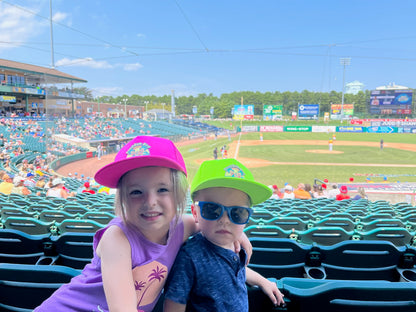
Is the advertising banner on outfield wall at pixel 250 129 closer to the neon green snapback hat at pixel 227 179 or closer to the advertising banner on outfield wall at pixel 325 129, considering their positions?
the advertising banner on outfield wall at pixel 325 129

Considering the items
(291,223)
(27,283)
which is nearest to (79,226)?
(27,283)

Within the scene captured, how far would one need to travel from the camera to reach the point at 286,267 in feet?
7.93

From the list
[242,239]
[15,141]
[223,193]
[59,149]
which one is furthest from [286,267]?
[15,141]

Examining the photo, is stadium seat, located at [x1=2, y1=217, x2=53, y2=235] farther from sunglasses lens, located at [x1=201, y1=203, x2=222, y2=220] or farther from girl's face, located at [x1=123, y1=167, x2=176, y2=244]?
sunglasses lens, located at [x1=201, y1=203, x2=222, y2=220]

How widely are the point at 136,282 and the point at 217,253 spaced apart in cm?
43

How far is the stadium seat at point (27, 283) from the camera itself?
152cm

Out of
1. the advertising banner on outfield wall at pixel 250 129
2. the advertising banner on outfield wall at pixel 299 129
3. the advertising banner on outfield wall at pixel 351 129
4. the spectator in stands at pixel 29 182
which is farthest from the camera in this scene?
the advertising banner on outfield wall at pixel 250 129

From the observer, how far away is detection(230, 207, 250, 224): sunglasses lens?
143 cm

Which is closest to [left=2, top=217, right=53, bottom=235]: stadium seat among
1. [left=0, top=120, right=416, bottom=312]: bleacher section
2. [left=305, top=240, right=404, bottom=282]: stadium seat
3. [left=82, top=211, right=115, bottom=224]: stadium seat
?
[left=0, top=120, right=416, bottom=312]: bleacher section

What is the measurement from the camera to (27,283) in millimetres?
1532

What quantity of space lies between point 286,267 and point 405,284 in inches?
48.6

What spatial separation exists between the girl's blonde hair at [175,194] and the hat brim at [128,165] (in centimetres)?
6

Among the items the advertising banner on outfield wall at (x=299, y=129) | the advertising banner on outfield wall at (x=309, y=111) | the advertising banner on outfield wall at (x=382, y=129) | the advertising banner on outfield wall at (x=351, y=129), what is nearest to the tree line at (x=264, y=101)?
the advertising banner on outfield wall at (x=309, y=111)

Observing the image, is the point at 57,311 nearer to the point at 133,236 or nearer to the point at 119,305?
the point at 119,305
